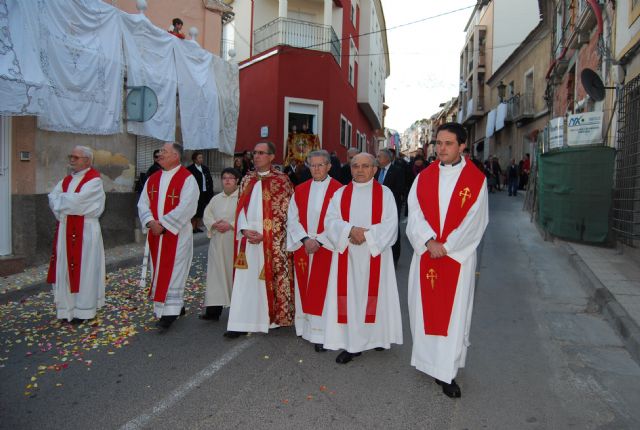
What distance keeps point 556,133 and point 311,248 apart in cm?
796

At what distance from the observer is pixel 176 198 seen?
5.25 m

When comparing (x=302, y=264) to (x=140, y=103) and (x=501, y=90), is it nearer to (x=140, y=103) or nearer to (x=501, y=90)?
(x=140, y=103)

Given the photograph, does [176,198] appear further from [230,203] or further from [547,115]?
[547,115]

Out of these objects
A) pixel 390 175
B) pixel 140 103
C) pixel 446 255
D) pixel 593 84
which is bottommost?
pixel 446 255

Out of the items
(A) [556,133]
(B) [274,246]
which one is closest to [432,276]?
(B) [274,246]

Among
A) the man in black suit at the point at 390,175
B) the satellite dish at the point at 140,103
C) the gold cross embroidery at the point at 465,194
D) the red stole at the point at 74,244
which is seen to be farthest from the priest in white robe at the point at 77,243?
the satellite dish at the point at 140,103

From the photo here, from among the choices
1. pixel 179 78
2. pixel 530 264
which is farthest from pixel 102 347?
pixel 179 78

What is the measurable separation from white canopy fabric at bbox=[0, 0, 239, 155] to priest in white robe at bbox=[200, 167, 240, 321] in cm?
323

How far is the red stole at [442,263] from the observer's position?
3684 millimetres

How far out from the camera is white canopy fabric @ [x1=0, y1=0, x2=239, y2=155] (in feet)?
22.3

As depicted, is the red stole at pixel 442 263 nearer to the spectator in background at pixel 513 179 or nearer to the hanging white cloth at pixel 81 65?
the hanging white cloth at pixel 81 65

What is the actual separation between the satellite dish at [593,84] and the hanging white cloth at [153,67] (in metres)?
8.59

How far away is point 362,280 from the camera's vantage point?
4.41 metres

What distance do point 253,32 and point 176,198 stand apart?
1616 cm
